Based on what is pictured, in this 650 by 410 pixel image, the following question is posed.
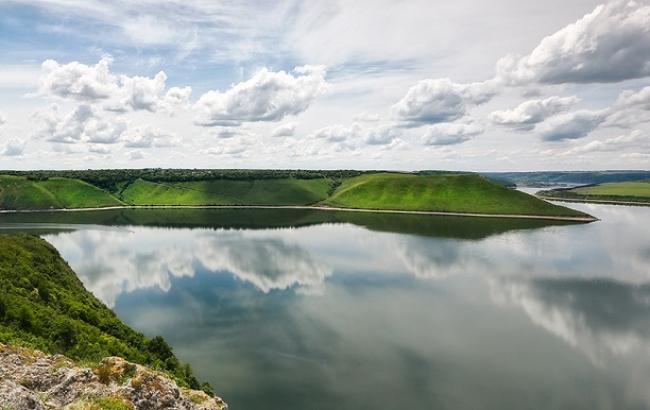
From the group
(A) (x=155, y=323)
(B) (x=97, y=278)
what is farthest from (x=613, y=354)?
(B) (x=97, y=278)

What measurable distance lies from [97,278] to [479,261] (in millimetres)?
93139

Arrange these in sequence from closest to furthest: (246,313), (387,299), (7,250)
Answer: (7,250) < (246,313) < (387,299)

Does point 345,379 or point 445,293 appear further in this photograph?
point 445,293

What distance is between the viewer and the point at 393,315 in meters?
71.0

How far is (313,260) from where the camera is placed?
11544 cm

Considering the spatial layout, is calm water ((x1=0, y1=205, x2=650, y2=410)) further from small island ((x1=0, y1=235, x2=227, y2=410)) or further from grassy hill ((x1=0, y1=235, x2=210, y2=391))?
small island ((x1=0, y1=235, x2=227, y2=410))

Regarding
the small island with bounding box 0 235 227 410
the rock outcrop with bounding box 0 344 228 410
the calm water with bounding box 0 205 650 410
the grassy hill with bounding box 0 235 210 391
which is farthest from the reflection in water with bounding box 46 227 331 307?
the rock outcrop with bounding box 0 344 228 410

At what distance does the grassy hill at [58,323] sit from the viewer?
37.3 meters

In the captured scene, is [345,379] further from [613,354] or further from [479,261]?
[479,261]

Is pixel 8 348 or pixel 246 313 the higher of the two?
pixel 8 348

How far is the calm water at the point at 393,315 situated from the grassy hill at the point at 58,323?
716 centimetres

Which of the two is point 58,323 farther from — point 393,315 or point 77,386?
point 393,315

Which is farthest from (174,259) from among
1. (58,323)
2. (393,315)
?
(58,323)

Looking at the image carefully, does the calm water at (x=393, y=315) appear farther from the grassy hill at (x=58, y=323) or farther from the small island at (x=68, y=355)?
the small island at (x=68, y=355)
